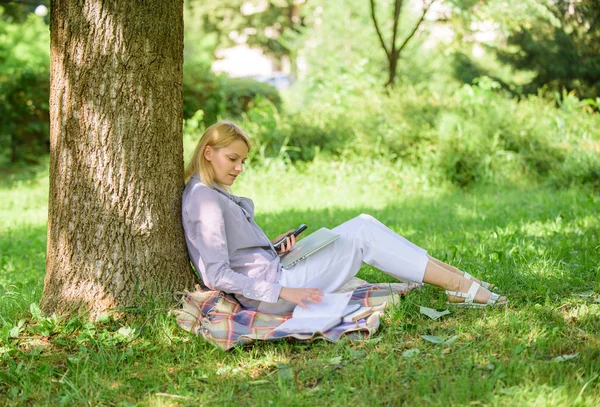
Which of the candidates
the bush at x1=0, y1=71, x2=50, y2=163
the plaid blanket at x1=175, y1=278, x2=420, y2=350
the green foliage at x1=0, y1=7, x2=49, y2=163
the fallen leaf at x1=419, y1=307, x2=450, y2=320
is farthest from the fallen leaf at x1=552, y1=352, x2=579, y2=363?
the green foliage at x1=0, y1=7, x2=49, y2=163

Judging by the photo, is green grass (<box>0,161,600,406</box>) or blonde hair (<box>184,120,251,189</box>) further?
blonde hair (<box>184,120,251,189</box>)

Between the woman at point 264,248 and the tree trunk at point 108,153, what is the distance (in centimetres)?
25

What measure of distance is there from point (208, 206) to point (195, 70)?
10985mm

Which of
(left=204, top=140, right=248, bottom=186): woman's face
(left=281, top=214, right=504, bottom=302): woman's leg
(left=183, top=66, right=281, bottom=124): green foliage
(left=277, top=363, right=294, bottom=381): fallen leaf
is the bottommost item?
(left=277, top=363, right=294, bottom=381): fallen leaf

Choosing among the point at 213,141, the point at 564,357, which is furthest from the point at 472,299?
the point at 213,141

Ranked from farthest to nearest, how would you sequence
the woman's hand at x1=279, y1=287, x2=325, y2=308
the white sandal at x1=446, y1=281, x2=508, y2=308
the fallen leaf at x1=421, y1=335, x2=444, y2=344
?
1. the white sandal at x1=446, y1=281, x2=508, y2=308
2. the woman's hand at x1=279, y1=287, x2=325, y2=308
3. the fallen leaf at x1=421, y1=335, x2=444, y2=344

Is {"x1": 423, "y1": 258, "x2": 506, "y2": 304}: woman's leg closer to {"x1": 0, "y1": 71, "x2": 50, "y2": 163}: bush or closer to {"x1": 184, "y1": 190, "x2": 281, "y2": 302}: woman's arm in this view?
{"x1": 184, "y1": 190, "x2": 281, "y2": 302}: woman's arm

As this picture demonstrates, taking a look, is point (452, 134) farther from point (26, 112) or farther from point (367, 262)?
point (26, 112)

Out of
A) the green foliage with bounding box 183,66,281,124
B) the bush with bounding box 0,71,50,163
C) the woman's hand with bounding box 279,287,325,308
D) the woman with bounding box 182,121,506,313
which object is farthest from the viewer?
the bush with bounding box 0,71,50,163

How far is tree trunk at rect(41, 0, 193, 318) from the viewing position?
364 centimetres

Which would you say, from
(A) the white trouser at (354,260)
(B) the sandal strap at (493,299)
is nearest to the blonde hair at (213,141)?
(A) the white trouser at (354,260)

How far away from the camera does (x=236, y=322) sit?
3.63m

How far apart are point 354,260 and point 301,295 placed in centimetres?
51

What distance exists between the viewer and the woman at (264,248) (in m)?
3.75
